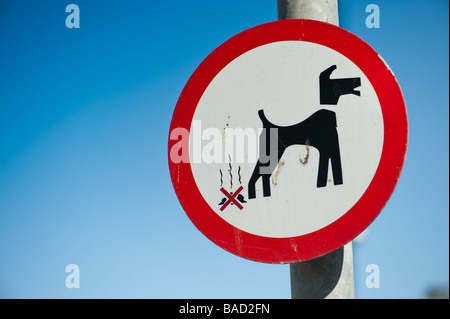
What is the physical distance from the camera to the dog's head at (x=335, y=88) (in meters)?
1.30

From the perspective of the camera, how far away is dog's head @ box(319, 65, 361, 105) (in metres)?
1.30

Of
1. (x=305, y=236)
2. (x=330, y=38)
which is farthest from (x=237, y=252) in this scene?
(x=330, y=38)

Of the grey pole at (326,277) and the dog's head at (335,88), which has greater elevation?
the dog's head at (335,88)

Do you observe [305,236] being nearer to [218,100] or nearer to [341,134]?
[341,134]

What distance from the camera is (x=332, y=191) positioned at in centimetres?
126

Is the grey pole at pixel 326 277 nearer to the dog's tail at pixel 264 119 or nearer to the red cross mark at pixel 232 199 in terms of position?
the red cross mark at pixel 232 199

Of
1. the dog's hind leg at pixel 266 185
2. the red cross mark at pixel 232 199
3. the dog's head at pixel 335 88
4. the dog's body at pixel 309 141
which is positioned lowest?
the red cross mark at pixel 232 199

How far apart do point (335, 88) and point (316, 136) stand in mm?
136

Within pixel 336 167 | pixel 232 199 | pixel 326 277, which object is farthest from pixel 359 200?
pixel 232 199

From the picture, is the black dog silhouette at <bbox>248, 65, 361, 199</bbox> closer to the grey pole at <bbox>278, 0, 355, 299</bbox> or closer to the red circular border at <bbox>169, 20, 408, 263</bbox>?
the red circular border at <bbox>169, 20, 408, 263</bbox>

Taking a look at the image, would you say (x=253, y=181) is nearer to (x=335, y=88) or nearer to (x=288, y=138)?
(x=288, y=138)

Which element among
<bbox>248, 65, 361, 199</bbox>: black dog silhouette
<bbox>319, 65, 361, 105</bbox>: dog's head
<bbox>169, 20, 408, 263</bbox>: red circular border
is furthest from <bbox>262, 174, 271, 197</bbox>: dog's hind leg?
<bbox>319, 65, 361, 105</bbox>: dog's head

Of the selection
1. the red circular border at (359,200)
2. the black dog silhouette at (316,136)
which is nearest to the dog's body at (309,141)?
the black dog silhouette at (316,136)
